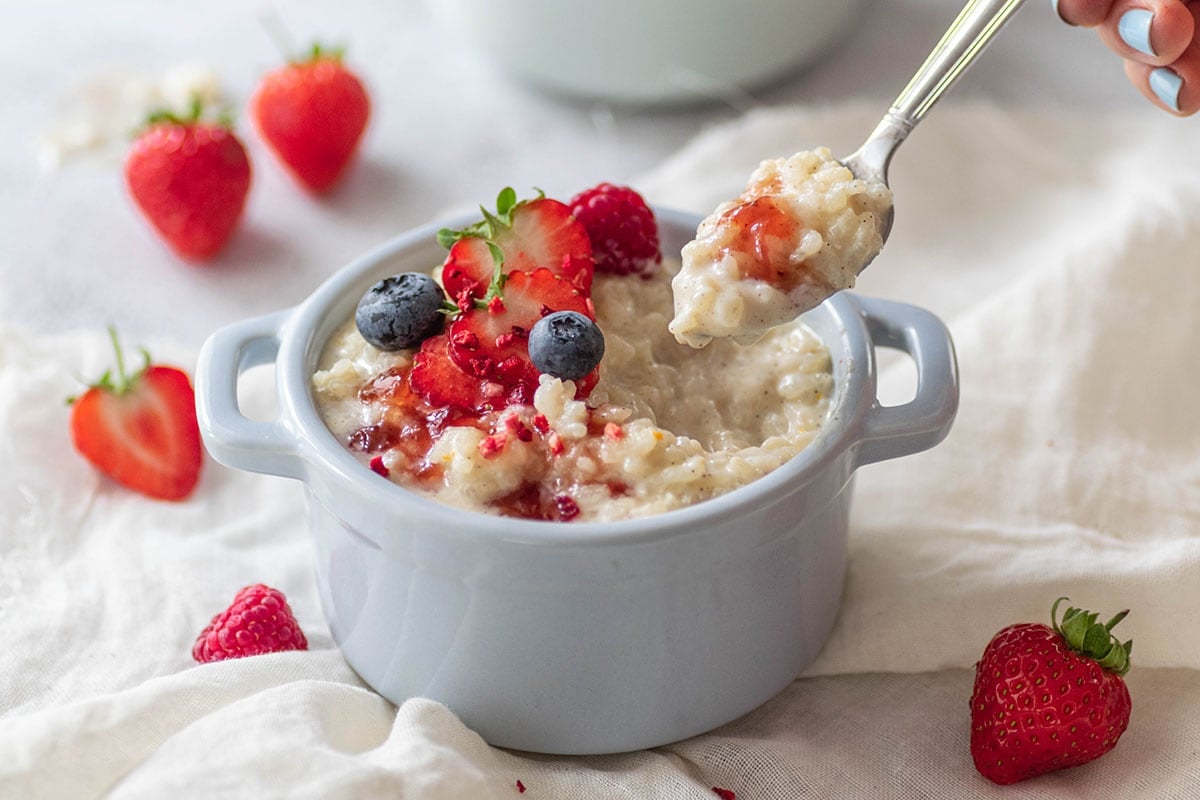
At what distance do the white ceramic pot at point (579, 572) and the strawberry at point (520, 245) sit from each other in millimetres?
181

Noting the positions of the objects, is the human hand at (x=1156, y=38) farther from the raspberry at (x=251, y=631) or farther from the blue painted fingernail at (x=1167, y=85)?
the raspberry at (x=251, y=631)

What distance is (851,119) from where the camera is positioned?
9.69ft

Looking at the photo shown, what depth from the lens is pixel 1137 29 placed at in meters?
1.97

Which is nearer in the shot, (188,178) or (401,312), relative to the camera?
(401,312)

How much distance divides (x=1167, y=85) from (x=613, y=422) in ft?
3.33

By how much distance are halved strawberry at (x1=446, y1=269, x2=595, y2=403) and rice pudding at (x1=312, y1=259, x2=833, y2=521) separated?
4 centimetres

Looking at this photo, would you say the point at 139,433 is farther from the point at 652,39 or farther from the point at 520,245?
the point at 652,39

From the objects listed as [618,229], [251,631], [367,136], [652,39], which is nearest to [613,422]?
[618,229]

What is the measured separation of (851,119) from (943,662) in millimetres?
1380

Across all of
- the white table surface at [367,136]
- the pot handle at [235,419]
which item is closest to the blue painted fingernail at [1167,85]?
the white table surface at [367,136]

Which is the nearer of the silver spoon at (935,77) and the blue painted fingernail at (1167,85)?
the silver spoon at (935,77)

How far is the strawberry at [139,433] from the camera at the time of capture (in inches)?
89.6

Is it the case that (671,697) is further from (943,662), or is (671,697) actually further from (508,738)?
(943,662)

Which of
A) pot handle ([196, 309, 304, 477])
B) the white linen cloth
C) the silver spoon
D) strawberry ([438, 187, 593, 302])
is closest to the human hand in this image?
the silver spoon
